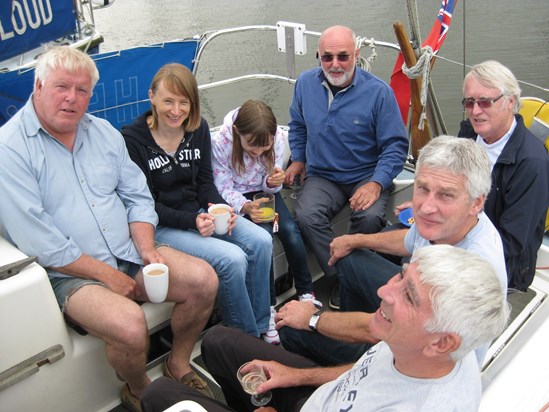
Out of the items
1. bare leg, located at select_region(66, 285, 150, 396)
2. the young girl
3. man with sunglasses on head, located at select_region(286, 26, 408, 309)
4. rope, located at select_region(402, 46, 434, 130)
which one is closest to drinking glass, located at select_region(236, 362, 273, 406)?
bare leg, located at select_region(66, 285, 150, 396)

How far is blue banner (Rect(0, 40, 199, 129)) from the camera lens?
337cm

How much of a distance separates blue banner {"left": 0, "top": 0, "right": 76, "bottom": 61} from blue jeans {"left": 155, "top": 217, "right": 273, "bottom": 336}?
12.5 ft

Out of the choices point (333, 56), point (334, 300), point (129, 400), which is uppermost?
point (333, 56)

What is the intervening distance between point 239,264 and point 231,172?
0.56 meters

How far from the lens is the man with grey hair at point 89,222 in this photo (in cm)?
161

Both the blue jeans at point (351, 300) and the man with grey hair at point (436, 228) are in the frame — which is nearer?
the man with grey hair at point (436, 228)

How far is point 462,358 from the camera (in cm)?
103

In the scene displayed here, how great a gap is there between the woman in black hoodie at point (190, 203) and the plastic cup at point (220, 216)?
0.9 inches

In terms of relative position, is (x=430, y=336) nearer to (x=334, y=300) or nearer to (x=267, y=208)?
(x=267, y=208)

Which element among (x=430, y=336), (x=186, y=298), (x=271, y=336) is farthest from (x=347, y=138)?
(x=430, y=336)

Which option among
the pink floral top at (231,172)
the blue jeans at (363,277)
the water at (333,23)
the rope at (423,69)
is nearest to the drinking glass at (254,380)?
the blue jeans at (363,277)

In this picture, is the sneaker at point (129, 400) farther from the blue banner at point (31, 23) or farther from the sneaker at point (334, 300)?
the blue banner at point (31, 23)

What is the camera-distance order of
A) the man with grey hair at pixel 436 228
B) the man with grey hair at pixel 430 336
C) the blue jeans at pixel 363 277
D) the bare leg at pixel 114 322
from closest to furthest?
1. the man with grey hair at pixel 430 336
2. the man with grey hair at pixel 436 228
3. the bare leg at pixel 114 322
4. the blue jeans at pixel 363 277

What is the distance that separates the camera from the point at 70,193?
1740mm
